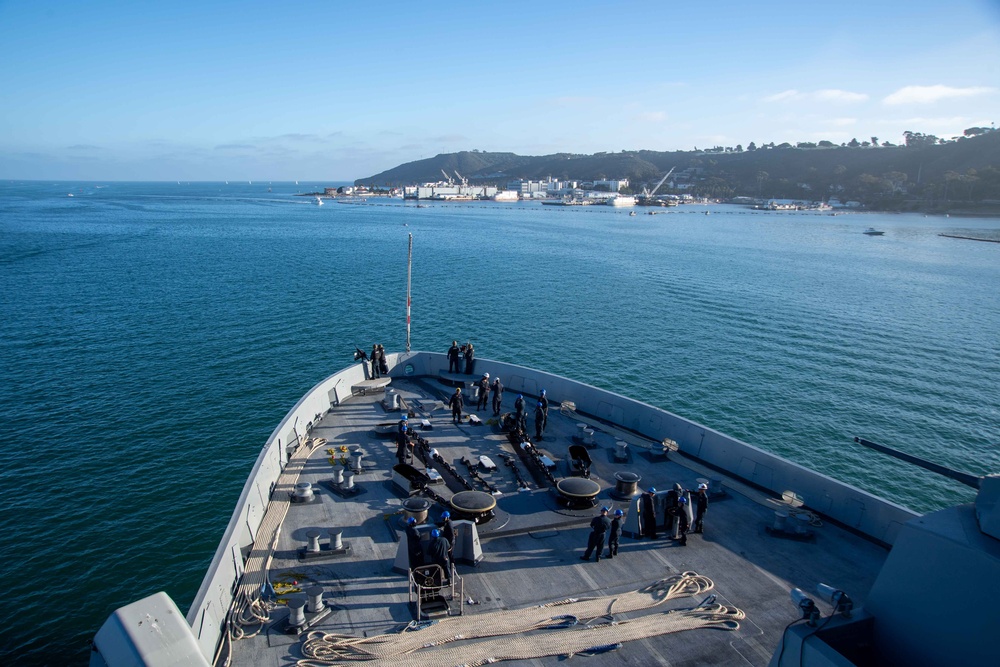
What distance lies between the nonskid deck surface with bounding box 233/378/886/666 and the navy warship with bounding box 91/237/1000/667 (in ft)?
0.13

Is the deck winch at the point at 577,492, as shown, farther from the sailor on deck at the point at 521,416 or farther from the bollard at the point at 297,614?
the bollard at the point at 297,614

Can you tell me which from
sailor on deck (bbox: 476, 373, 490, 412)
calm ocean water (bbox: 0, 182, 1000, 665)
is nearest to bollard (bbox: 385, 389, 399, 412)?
sailor on deck (bbox: 476, 373, 490, 412)

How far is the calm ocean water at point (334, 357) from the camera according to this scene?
66.8 feet

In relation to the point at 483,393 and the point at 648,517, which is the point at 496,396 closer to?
the point at 483,393

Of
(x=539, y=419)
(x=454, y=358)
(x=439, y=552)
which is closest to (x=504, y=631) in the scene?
(x=439, y=552)

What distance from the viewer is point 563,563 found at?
1103cm

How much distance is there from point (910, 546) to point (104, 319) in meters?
52.5

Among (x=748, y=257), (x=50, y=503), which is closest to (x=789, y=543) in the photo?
(x=50, y=503)

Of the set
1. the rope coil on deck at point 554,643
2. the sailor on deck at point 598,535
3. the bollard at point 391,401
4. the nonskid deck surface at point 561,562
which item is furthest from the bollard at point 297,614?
the bollard at point 391,401

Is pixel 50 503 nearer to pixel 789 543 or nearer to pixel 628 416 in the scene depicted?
pixel 628 416

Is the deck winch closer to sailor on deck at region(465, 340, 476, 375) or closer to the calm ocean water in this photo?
sailor on deck at region(465, 340, 476, 375)

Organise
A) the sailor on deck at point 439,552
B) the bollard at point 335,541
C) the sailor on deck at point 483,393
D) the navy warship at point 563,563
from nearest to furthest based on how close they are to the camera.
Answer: the navy warship at point 563,563, the sailor on deck at point 439,552, the bollard at point 335,541, the sailor on deck at point 483,393

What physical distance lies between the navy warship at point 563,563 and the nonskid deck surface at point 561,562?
1.6 inches

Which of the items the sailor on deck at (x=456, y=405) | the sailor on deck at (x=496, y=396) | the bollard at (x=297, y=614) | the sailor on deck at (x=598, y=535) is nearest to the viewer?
the bollard at (x=297, y=614)
